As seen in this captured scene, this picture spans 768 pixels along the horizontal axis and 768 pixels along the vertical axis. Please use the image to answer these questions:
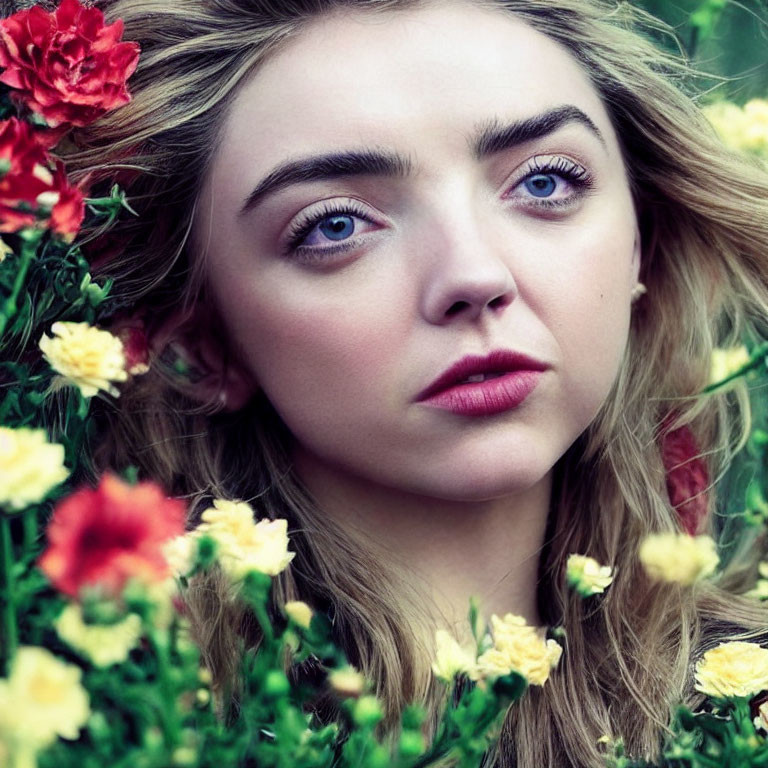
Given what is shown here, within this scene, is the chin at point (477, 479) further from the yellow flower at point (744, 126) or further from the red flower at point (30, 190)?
the yellow flower at point (744, 126)

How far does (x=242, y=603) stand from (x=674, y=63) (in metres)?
1.23

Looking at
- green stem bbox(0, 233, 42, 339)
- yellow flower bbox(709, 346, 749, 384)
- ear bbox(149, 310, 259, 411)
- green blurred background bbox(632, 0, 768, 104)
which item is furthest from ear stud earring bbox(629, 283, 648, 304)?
green stem bbox(0, 233, 42, 339)

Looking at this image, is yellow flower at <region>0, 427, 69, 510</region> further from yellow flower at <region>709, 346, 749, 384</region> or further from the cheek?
yellow flower at <region>709, 346, 749, 384</region>

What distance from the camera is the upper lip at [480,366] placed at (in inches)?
61.4

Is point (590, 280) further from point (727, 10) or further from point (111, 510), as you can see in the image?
point (727, 10)

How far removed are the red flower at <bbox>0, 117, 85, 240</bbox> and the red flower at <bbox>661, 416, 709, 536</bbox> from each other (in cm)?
124

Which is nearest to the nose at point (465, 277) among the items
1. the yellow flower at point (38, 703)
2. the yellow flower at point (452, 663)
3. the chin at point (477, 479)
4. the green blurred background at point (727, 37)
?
the chin at point (477, 479)

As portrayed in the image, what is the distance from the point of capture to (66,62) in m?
1.62

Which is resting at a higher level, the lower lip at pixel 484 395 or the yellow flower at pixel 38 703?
the yellow flower at pixel 38 703

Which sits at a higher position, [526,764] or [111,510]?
[111,510]

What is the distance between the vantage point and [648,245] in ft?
6.95

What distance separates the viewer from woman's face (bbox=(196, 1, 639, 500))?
1584mm

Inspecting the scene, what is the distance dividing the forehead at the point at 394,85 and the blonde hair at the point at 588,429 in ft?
0.16

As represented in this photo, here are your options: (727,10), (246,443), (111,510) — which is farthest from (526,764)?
(727,10)
